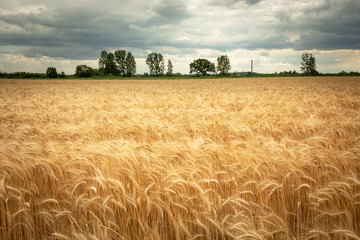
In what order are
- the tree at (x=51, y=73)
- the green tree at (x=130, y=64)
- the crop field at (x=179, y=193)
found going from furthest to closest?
the green tree at (x=130, y=64) → the tree at (x=51, y=73) → the crop field at (x=179, y=193)

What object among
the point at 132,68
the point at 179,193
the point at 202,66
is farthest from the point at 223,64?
the point at 179,193

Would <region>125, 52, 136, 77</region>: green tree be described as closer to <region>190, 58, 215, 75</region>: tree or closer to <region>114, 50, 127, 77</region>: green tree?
<region>114, 50, 127, 77</region>: green tree

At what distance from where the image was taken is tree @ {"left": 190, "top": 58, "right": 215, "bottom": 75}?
101 m

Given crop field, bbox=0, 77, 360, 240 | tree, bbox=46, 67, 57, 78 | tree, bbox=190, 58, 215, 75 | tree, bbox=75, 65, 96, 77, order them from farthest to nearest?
tree, bbox=190, 58, 215, 75 < tree, bbox=75, 65, 96, 77 < tree, bbox=46, 67, 57, 78 < crop field, bbox=0, 77, 360, 240

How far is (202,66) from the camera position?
331 feet

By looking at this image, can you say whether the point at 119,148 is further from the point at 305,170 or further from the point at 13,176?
the point at 305,170

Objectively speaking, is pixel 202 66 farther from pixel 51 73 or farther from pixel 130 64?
pixel 51 73

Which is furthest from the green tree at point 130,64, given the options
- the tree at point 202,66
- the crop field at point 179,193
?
the crop field at point 179,193

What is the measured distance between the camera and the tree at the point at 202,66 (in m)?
101

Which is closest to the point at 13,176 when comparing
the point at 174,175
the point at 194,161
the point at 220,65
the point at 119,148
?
the point at 119,148

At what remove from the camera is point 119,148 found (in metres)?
2.90

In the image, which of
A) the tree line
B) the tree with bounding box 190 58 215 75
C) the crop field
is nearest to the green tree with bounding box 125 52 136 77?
the tree line

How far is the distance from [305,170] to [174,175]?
5.27 ft

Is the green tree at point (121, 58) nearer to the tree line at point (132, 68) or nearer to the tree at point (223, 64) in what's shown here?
the tree line at point (132, 68)
